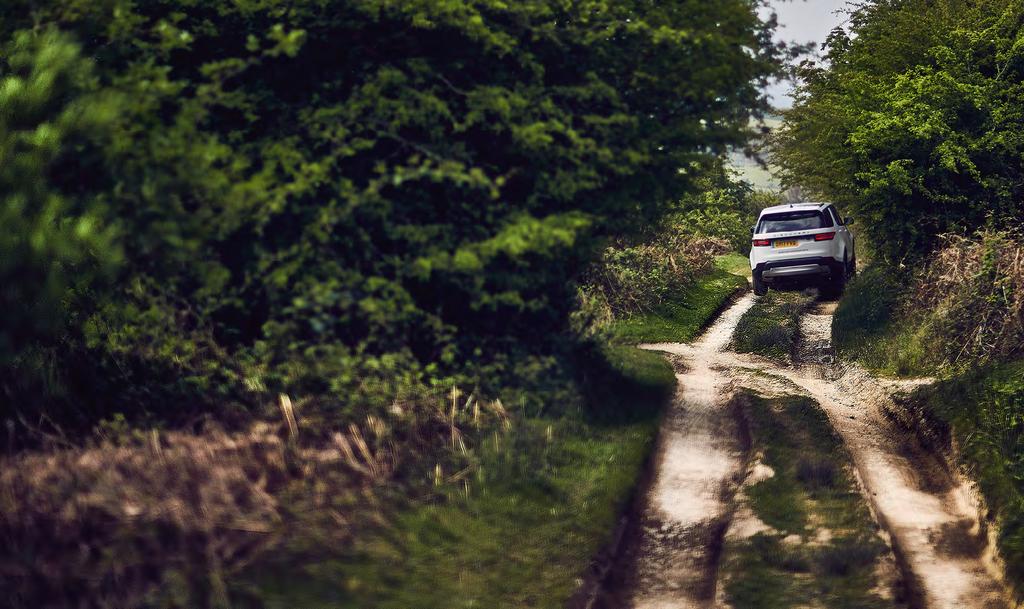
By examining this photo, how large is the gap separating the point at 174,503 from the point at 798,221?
18.8m

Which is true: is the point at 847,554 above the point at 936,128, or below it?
below

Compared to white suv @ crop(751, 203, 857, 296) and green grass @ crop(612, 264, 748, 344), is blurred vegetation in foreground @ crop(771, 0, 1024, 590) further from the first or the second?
green grass @ crop(612, 264, 748, 344)

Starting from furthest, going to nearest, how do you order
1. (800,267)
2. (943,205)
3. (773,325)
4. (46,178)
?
(800,267) → (773,325) → (943,205) → (46,178)

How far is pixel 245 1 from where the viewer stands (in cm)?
939

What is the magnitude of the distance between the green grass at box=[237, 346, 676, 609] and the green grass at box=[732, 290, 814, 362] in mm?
8375

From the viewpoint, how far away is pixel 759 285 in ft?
81.4

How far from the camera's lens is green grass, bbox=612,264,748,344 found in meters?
21.5

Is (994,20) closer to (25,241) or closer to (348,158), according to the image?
(348,158)

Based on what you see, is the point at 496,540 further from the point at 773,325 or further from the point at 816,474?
the point at 773,325

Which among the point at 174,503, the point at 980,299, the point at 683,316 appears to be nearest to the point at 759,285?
the point at 683,316

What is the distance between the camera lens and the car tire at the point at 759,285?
2431 centimetres

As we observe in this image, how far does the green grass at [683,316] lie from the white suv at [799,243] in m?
1.76

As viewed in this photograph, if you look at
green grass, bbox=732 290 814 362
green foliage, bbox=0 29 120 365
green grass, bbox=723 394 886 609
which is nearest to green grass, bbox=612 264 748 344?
green grass, bbox=732 290 814 362

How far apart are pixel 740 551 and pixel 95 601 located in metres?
5.48
